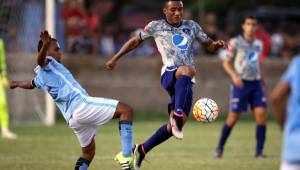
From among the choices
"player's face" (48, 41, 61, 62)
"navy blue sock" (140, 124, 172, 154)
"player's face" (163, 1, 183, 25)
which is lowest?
"navy blue sock" (140, 124, 172, 154)

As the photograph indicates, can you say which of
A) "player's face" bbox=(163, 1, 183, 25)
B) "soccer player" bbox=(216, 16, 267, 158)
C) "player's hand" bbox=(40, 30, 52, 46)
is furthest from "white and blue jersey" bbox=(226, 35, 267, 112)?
"player's hand" bbox=(40, 30, 52, 46)

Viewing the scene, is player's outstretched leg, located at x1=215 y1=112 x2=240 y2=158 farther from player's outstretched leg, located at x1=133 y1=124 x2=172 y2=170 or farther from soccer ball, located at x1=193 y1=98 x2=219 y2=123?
soccer ball, located at x1=193 y1=98 x2=219 y2=123

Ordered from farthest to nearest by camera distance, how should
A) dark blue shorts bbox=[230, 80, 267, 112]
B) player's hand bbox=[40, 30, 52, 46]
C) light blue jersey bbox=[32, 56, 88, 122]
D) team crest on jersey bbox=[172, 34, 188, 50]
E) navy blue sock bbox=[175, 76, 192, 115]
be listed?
dark blue shorts bbox=[230, 80, 267, 112]
team crest on jersey bbox=[172, 34, 188, 50]
navy blue sock bbox=[175, 76, 192, 115]
light blue jersey bbox=[32, 56, 88, 122]
player's hand bbox=[40, 30, 52, 46]

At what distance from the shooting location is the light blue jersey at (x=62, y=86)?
10.8m

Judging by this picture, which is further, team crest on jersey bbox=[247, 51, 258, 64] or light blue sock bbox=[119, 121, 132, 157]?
team crest on jersey bbox=[247, 51, 258, 64]

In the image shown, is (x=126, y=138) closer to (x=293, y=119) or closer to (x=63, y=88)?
(x=63, y=88)

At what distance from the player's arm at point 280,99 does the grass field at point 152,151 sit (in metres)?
5.69

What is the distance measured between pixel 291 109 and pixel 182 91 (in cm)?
445

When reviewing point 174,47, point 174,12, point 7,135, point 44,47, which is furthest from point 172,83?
point 7,135

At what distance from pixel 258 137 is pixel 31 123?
841cm

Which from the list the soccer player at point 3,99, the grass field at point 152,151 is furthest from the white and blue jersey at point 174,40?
the soccer player at point 3,99

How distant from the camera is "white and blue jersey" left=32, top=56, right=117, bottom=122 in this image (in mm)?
10781

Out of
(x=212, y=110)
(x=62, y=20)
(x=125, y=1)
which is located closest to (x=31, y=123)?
(x=62, y=20)

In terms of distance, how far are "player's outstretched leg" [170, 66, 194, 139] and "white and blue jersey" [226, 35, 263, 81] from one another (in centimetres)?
417
